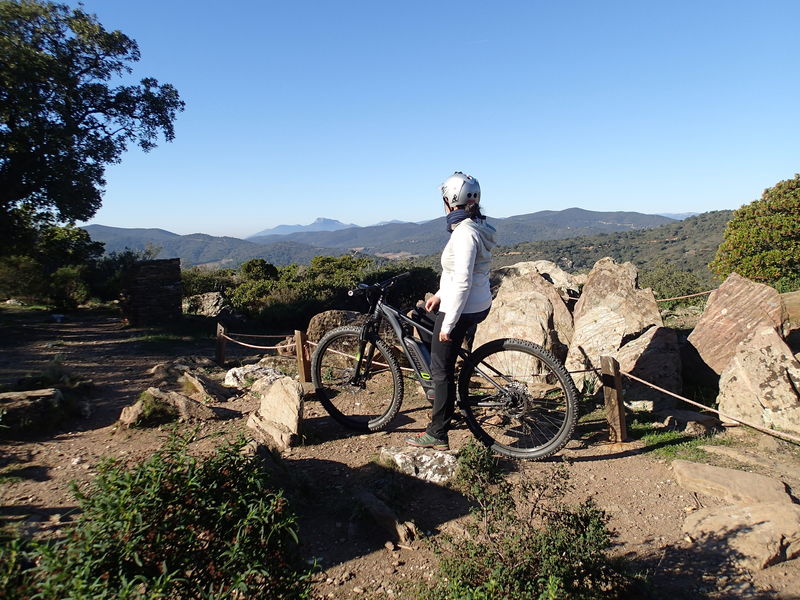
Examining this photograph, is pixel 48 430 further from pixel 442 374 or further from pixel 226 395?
pixel 442 374

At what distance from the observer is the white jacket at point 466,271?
12.2 feet

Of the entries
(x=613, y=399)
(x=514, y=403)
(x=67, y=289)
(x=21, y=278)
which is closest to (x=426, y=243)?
(x=67, y=289)

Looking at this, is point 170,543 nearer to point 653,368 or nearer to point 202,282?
point 653,368

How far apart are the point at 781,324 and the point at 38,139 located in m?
13.5

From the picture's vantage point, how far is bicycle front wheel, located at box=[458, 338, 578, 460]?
→ 401cm

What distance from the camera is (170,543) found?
199cm

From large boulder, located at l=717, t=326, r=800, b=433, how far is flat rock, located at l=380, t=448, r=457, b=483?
263 cm

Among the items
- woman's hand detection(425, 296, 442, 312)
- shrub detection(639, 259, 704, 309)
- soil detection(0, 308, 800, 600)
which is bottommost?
soil detection(0, 308, 800, 600)

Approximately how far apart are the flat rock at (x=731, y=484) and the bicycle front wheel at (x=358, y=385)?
2273mm

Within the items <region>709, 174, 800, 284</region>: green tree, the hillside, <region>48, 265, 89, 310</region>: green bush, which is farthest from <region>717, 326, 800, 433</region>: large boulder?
the hillside

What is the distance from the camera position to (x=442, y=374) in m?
4.01

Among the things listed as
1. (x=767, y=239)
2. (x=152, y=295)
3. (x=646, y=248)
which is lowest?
(x=152, y=295)

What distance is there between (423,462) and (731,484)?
2058mm

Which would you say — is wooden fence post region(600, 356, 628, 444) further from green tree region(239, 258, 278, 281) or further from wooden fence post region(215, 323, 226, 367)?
green tree region(239, 258, 278, 281)
